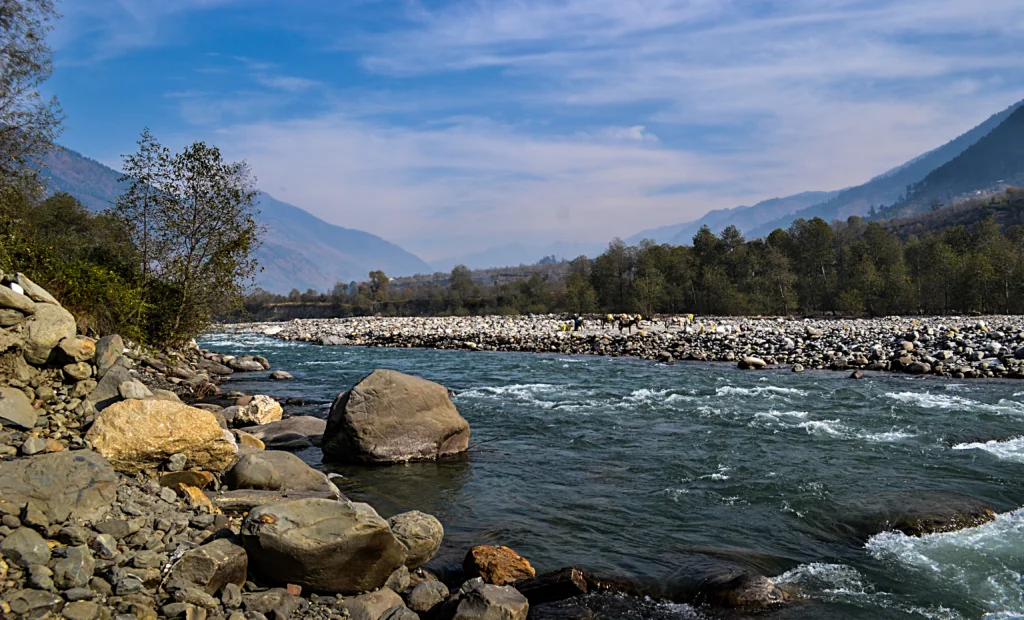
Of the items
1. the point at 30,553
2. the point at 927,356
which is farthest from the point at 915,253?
the point at 30,553

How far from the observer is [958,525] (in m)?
7.15

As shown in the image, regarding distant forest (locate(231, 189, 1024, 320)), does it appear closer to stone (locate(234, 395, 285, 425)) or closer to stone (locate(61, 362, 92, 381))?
stone (locate(234, 395, 285, 425))

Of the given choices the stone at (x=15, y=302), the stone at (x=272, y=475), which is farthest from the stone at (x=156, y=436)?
the stone at (x=15, y=302)

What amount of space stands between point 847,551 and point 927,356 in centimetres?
1813

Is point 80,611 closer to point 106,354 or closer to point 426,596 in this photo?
point 426,596

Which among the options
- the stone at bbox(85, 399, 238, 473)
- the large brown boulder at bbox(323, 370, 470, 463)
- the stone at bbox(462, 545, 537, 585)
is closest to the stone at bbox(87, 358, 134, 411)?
the stone at bbox(85, 399, 238, 473)

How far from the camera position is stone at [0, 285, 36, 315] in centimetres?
715

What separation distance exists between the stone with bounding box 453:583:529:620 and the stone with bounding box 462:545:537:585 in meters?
0.63

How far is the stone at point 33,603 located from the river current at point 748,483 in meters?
3.51

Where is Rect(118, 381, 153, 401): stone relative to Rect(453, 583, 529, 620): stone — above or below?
above

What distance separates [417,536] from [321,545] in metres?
1.28

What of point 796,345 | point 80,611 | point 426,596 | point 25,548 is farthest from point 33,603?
point 796,345

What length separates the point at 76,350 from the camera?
7.66m

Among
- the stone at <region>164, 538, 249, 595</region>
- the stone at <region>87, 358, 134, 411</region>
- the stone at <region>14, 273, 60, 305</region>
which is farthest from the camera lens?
the stone at <region>14, 273, 60, 305</region>
